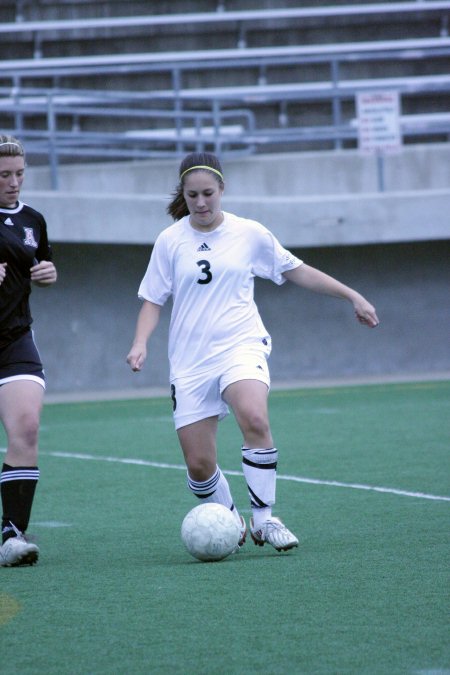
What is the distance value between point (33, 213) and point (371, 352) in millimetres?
15013

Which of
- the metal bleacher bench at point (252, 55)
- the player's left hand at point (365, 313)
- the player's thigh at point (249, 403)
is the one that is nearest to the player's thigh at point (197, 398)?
the player's thigh at point (249, 403)

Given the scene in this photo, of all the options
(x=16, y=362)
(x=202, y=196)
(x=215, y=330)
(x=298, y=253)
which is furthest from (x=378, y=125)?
(x=16, y=362)

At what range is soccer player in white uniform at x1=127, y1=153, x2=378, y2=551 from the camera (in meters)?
6.24

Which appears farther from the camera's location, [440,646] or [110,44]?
[110,44]

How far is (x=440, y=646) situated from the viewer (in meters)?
4.17

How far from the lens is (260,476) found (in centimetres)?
625

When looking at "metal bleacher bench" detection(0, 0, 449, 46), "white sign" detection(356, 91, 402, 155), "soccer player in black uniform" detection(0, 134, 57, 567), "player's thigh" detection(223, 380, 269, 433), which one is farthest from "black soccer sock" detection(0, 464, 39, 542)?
"metal bleacher bench" detection(0, 0, 449, 46)

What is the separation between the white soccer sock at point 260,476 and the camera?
623 cm

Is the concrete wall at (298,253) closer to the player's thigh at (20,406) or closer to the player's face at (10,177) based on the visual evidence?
the player's face at (10,177)

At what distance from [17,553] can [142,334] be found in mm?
1187

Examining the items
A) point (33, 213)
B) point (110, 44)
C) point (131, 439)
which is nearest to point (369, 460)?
point (131, 439)

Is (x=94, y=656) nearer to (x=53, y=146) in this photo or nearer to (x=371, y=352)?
(x=53, y=146)

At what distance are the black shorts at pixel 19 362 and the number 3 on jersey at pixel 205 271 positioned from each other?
0.86 meters

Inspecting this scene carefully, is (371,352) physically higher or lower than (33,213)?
lower
